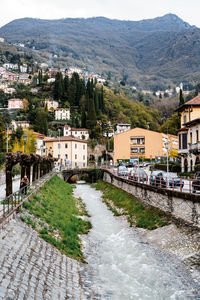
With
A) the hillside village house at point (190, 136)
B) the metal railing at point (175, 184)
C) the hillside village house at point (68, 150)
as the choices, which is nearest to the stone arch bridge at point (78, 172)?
the hillside village house at point (68, 150)

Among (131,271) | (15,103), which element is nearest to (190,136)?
(131,271)

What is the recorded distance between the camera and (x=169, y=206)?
23344mm

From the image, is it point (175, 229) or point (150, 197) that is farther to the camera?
point (150, 197)

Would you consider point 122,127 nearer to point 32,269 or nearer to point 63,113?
point 63,113

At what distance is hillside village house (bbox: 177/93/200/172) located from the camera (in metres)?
47.4

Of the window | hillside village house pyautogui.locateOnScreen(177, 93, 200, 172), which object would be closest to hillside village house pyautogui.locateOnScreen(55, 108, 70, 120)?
hillside village house pyautogui.locateOnScreen(177, 93, 200, 172)

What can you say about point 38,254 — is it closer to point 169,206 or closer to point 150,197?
point 169,206

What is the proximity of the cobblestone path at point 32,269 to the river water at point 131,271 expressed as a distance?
823 mm

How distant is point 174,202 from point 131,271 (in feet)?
26.9

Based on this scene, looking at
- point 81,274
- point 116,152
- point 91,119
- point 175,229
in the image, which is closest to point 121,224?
point 175,229

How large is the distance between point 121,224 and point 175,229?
7531 millimetres

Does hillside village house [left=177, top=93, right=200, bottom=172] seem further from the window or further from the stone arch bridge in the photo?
the stone arch bridge

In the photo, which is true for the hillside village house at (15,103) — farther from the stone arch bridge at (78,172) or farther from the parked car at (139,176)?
the parked car at (139,176)

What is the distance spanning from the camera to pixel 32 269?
37.4 ft
